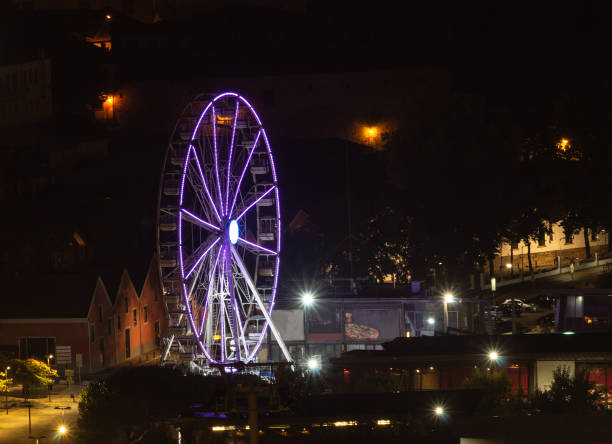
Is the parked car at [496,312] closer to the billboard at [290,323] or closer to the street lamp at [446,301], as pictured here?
the street lamp at [446,301]

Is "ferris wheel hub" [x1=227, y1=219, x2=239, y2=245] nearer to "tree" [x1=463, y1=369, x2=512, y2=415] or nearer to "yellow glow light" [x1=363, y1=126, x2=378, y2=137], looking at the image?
"tree" [x1=463, y1=369, x2=512, y2=415]

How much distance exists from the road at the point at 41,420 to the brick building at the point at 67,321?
21.1 ft

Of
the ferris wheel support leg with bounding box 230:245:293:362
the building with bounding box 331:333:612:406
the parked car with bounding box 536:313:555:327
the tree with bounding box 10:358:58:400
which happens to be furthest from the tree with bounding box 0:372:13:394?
the parked car with bounding box 536:313:555:327

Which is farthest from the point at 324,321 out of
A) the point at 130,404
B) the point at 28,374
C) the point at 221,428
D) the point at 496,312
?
the point at 221,428

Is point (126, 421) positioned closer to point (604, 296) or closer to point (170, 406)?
point (170, 406)

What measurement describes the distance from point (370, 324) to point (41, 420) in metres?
14.7

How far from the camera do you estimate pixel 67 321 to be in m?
49.5

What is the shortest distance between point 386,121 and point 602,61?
17.5 meters

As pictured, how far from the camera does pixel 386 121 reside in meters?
83.5

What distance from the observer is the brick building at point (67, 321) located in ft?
162

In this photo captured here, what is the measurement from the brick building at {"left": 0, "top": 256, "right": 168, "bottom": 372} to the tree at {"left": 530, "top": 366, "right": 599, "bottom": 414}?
87.2 ft

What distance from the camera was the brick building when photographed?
162 ft

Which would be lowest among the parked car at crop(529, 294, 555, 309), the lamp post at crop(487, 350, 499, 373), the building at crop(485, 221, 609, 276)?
the lamp post at crop(487, 350, 499, 373)

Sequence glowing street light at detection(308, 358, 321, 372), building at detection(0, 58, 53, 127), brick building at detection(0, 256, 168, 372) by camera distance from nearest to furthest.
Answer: glowing street light at detection(308, 358, 321, 372)
brick building at detection(0, 256, 168, 372)
building at detection(0, 58, 53, 127)
